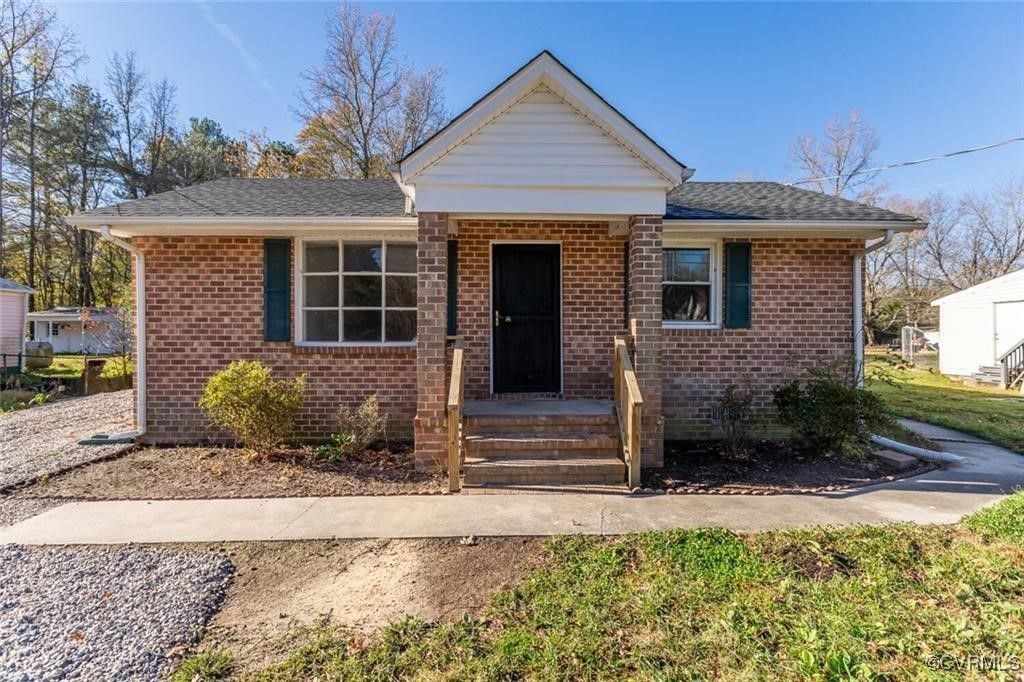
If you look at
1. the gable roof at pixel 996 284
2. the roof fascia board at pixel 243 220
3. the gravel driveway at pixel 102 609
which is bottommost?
the gravel driveway at pixel 102 609

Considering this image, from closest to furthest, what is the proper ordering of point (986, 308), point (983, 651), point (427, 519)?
A: point (983, 651) < point (427, 519) < point (986, 308)

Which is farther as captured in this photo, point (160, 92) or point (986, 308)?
point (160, 92)

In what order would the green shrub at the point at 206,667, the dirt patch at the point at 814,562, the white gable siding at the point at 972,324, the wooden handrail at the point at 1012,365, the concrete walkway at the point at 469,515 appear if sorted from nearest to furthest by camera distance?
the green shrub at the point at 206,667, the dirt patch at the point at 814,562, the concrete walkway at the point at 469,515, the wooden handrail at the point at 1012,365, the white gable siding at the point at 972,324

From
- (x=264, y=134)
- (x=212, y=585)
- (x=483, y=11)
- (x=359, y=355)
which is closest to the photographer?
(x=212, y=585)

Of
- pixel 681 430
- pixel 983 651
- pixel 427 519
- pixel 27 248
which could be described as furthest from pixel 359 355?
pixel 27 248

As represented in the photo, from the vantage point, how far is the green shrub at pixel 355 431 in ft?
19.7

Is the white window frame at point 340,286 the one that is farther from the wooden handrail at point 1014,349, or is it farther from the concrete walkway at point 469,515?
the wooden handrail at point 1014,349

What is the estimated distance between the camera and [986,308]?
15.9 metres

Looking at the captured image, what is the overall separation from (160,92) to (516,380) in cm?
3124

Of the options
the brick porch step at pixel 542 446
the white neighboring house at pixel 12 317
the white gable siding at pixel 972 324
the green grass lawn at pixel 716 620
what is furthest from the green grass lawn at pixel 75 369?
the white gable siding at pixel 972 324

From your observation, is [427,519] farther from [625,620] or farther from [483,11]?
[483,11]

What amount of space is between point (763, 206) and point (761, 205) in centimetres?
8

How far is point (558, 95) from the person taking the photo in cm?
543

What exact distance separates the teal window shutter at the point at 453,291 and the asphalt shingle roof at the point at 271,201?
906mm
